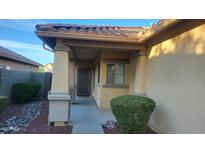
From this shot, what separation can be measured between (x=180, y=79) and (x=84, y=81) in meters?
13.0

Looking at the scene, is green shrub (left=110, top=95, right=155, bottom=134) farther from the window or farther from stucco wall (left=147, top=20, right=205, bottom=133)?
the window

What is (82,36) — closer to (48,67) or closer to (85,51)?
(85,51)

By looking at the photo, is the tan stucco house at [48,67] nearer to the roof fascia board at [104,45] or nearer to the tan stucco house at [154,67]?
the tan stucco house at [154,67]

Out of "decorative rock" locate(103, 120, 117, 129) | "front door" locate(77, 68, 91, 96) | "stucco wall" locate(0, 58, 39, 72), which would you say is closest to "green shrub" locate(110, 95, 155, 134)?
"decorative rock" locate(103, 120, 117, 129)

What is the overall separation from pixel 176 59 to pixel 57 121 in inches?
179

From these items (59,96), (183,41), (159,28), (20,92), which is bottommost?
(20,92)

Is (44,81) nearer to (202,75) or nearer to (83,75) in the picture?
(83,75)

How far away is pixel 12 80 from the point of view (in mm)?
11664

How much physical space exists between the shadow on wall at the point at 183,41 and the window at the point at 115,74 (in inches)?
135

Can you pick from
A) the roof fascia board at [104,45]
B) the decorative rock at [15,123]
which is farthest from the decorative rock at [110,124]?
the decorative rock at [15,123]

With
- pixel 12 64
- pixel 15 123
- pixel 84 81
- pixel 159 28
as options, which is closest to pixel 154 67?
pixel 159 28

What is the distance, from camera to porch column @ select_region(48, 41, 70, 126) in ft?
22.4

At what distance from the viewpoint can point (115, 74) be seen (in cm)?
995
